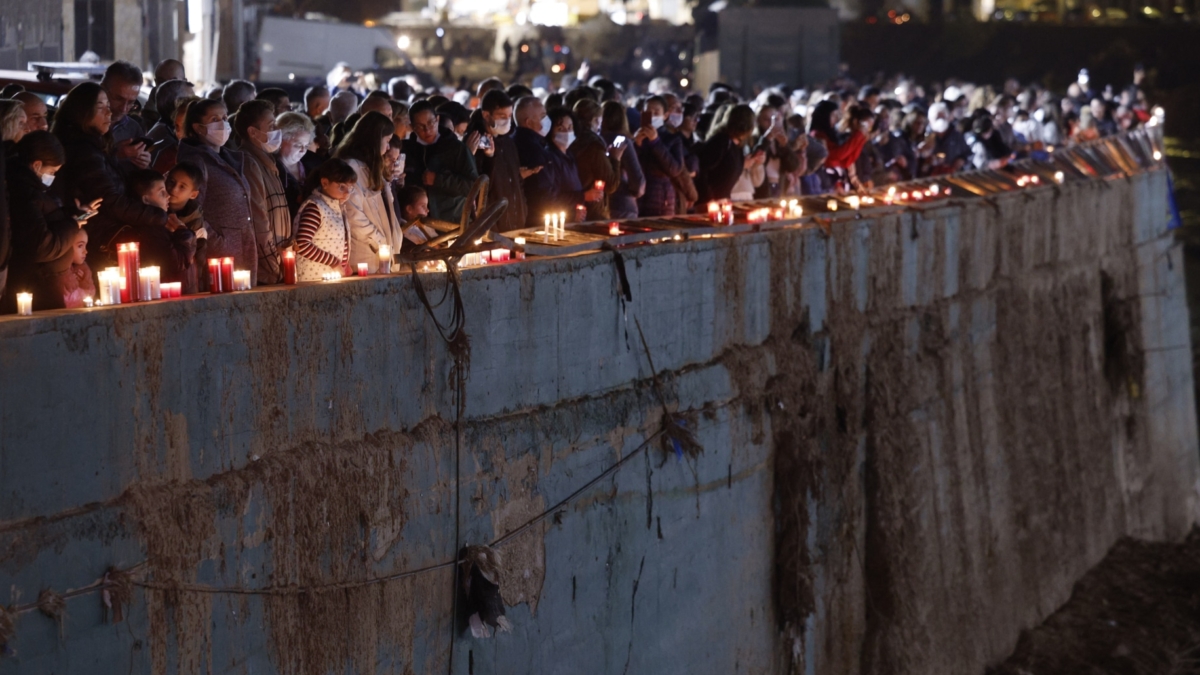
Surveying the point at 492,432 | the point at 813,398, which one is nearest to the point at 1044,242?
the point at 813,398

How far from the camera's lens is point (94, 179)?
7.20 m

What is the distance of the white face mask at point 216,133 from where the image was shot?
825cm

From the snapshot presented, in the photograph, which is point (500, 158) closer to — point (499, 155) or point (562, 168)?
point (499, 155)

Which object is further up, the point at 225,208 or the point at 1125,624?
the point at 225,208

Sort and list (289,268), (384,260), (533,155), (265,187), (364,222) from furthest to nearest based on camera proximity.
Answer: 1. (533,155)
2. (364,222)
3. (265,187)
4. (384,260)
5. (289,268)

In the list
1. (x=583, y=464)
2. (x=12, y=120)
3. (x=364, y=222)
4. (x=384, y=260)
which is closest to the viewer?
(x=12, y=120)

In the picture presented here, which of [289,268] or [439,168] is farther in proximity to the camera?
[439,168]

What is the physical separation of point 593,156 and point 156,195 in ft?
17.1

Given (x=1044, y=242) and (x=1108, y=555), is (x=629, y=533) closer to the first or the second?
(x=1044, y=242)

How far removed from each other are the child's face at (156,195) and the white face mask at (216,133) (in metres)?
1.01

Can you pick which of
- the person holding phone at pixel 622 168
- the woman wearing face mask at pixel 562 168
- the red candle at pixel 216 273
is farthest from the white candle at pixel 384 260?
the person holding phone at pixel 622 168

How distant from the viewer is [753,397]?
11.3 m

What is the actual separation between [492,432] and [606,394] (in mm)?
1213

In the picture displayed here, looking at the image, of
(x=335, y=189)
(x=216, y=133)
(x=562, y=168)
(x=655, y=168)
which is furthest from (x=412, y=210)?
(x=655, y=168)
